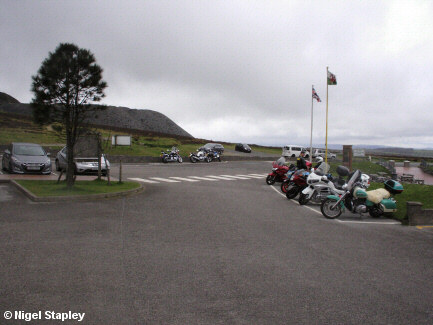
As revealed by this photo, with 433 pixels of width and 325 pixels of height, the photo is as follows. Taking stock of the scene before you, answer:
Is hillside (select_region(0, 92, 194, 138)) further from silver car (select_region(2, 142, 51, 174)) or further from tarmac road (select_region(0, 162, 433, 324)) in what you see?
tarmac road (select_region(0, 162, 433, 324))

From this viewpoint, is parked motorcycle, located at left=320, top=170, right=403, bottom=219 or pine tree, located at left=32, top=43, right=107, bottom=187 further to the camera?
pine tree, located at left=32, top=43, right=107, bottom=187

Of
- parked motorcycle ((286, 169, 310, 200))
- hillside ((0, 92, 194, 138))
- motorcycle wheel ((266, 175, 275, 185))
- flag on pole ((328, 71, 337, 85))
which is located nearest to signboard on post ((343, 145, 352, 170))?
flag on pole ((328, 71, 337, 85))

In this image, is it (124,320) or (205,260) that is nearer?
(124,320)

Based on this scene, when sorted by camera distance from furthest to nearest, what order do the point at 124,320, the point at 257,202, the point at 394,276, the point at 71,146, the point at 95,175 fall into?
the point at 95,175, the point at 71,146, the point at 257,202, the point at 394,276, the point at 124,320

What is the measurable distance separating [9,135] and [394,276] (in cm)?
4090

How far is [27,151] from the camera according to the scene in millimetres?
20344

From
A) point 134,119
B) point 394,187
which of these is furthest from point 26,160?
point 134,119

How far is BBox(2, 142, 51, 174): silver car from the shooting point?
19.0m

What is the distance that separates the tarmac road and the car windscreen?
10761 mm

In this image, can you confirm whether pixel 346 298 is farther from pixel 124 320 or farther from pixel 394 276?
pixel 124 320

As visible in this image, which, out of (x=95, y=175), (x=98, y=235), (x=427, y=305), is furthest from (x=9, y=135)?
(x=427, y=305)

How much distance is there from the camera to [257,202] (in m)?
13.4

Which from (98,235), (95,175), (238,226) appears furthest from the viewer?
(95,175)

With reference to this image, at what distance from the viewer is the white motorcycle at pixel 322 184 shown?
11672mm
